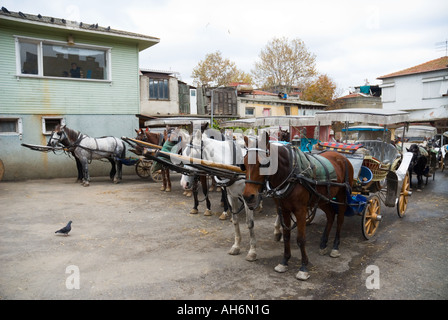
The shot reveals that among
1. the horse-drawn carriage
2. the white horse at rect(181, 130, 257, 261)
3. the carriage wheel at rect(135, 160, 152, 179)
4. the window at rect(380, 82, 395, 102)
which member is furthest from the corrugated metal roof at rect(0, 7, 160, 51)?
the window at rect(380, 82, 395, 102)

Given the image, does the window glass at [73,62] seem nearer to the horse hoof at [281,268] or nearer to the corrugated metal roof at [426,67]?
the horse hoof at [281,268]

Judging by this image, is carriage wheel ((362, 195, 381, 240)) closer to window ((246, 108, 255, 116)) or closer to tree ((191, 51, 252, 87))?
window ((246, 108, 255, 116))

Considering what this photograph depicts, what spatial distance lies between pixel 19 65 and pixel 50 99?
1.79 meters

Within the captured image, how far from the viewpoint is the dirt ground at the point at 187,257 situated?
4141 mm

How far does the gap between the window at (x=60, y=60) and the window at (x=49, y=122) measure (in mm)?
1964

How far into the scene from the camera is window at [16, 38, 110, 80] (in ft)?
44.5

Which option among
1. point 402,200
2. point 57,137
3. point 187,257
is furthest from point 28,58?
point 402,200

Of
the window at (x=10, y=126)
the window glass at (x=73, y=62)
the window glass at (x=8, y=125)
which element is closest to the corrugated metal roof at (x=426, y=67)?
the window glass at (x=73, y=62)

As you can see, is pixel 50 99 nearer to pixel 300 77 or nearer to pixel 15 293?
pixel 15 293

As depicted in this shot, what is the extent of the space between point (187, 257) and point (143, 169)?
9266mm

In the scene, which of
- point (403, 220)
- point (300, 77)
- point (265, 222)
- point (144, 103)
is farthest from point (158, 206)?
point (300, 77)

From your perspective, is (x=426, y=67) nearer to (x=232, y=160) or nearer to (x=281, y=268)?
(x=232, y=160)

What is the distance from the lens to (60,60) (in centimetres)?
1438

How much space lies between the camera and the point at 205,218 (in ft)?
25.6
